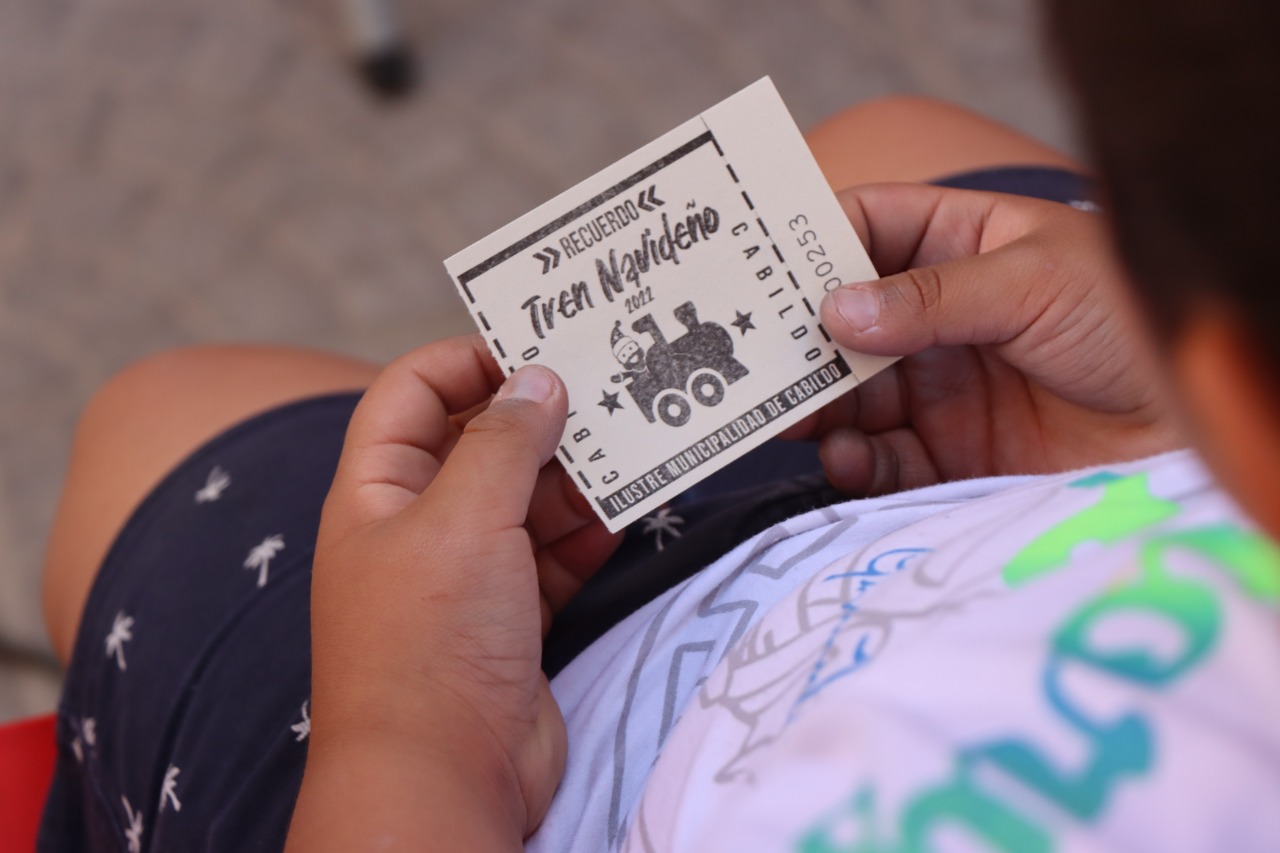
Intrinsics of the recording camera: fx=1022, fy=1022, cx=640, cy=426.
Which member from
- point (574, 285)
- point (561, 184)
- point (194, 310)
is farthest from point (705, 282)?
point (194, 310)

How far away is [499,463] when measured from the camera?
644mm

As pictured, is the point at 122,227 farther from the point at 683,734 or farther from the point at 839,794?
the point at 839,794

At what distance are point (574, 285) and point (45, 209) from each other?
4.07ft

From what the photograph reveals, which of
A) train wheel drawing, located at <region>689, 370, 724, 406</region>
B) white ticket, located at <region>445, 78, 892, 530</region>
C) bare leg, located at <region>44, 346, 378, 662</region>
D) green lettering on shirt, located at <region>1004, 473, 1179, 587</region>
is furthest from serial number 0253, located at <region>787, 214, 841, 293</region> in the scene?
bare leg, located at <region>44, 346, 378, 662</region>

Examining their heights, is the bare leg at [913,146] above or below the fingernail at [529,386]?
above

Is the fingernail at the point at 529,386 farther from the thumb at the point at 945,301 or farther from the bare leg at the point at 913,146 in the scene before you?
the bare leg at the point at 913,146

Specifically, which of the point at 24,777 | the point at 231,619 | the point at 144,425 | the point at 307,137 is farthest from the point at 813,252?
the point at 307,137

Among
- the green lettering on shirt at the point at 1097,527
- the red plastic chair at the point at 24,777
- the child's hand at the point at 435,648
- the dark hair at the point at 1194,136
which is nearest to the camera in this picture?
the dark hair at the point at 1194,136

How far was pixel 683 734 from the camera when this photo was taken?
1.82 feet

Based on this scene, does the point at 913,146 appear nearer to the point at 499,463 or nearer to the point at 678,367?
the point at 678,367

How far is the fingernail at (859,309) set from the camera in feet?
2.32

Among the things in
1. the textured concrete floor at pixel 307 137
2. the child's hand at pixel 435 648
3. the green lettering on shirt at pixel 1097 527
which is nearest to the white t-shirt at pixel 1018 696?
the green lettering on shirt at pixel 1097 527

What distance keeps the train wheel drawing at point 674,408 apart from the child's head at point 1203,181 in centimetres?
40

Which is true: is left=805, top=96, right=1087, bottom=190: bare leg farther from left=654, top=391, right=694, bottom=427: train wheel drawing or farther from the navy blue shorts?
left=654, top=391, right=694, bottom=427: train wheel drawing
